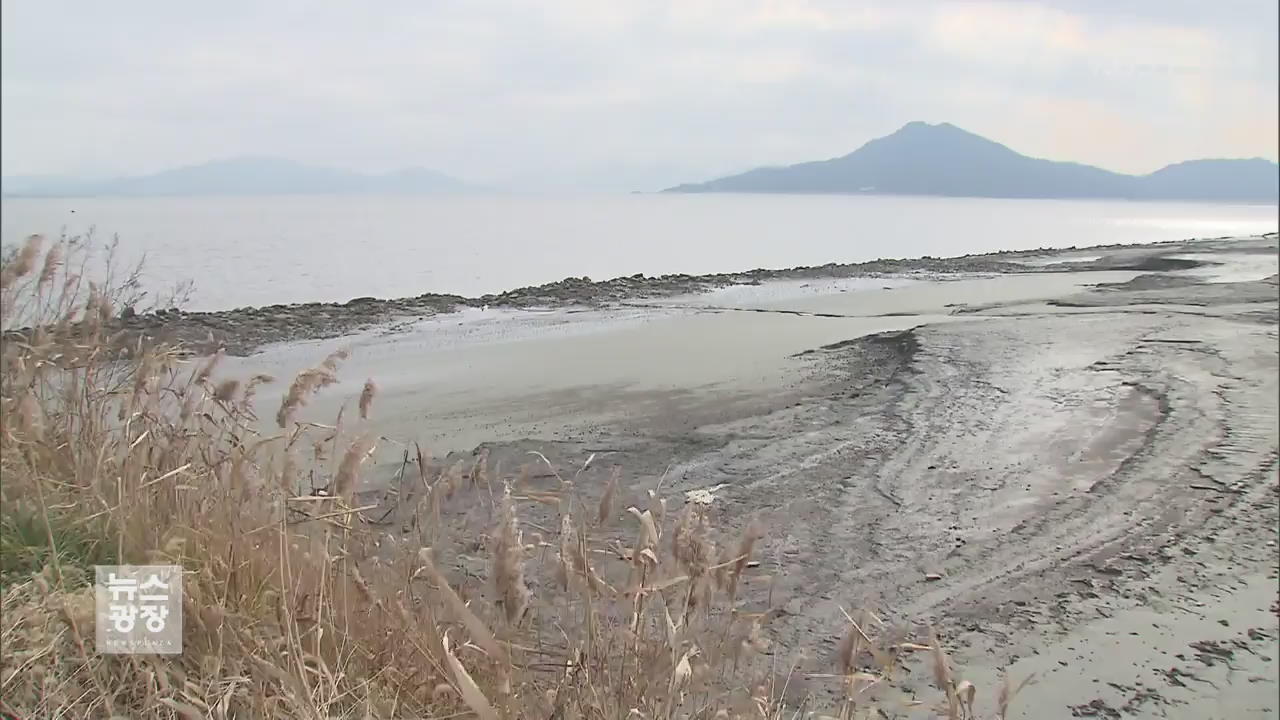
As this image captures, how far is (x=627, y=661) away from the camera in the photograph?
2.47 meters

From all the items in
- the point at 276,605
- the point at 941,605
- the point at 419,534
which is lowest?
the point at 941,605

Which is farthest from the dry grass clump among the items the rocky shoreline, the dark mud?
the rocky shoreline

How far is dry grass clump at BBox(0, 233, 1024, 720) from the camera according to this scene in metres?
2.32

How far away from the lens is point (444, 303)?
61.1 feet

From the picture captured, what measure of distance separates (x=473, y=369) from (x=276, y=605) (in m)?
8.48

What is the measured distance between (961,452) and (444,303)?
520 inches

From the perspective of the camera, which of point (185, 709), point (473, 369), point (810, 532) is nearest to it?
point (185, 709)

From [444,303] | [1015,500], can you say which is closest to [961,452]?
[1015,500]

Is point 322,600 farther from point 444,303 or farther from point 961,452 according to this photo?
point 444,303

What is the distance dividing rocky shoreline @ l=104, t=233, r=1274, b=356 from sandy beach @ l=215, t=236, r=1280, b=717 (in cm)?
96

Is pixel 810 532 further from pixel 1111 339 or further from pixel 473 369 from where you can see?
pixel 1111 339

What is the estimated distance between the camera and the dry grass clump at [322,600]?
2.32 metres

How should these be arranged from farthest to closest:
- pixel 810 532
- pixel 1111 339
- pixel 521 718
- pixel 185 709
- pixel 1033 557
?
pixel 1111 339, pixel 810 532, pixel 1033 557, pixel 521 718, pixel 185 709

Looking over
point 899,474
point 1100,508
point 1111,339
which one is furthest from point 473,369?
point 1111,339
